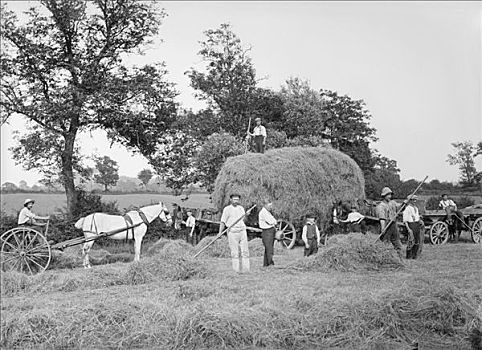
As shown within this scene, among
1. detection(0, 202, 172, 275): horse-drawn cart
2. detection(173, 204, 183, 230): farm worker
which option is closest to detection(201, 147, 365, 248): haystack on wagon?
detection(173, 204, 183, 230): farm worker

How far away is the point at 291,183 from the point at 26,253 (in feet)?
18.1

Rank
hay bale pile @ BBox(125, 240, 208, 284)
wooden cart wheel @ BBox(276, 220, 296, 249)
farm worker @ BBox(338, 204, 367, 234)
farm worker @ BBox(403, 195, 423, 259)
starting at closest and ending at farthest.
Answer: hay bale pile @ BBox(125, 240, 208, 284), farm worker @ BBox(403, 195, 423, 259), farm worker @ BBox(338, 204, 367, 234), wooden cart wheel @ BBox(276, 220, 296, 249)

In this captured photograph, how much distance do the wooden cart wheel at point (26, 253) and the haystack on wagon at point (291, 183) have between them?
4.13m

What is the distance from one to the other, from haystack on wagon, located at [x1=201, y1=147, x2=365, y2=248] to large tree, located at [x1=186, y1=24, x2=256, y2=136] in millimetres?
2247

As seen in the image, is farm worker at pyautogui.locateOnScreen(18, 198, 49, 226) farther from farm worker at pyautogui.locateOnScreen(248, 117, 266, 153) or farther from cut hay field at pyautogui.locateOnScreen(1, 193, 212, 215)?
farm worker at pyautogui.locateOnScreen(248, 117, 266, 153)

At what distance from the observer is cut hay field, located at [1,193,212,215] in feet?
44.0

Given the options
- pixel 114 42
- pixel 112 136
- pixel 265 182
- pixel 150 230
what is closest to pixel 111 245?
pixel 150 230

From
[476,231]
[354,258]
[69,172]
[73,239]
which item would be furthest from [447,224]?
[69,172]

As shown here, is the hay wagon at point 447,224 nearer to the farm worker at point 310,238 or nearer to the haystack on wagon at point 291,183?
the haystack on wagon at point 291,183

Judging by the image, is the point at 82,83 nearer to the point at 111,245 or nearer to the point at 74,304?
the point at 111,245

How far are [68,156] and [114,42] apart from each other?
9.81 ft

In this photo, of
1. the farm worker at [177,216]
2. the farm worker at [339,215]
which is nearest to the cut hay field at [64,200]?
the farm worker at [177,216]

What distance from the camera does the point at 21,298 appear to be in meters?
6.35

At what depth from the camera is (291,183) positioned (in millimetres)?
12070
